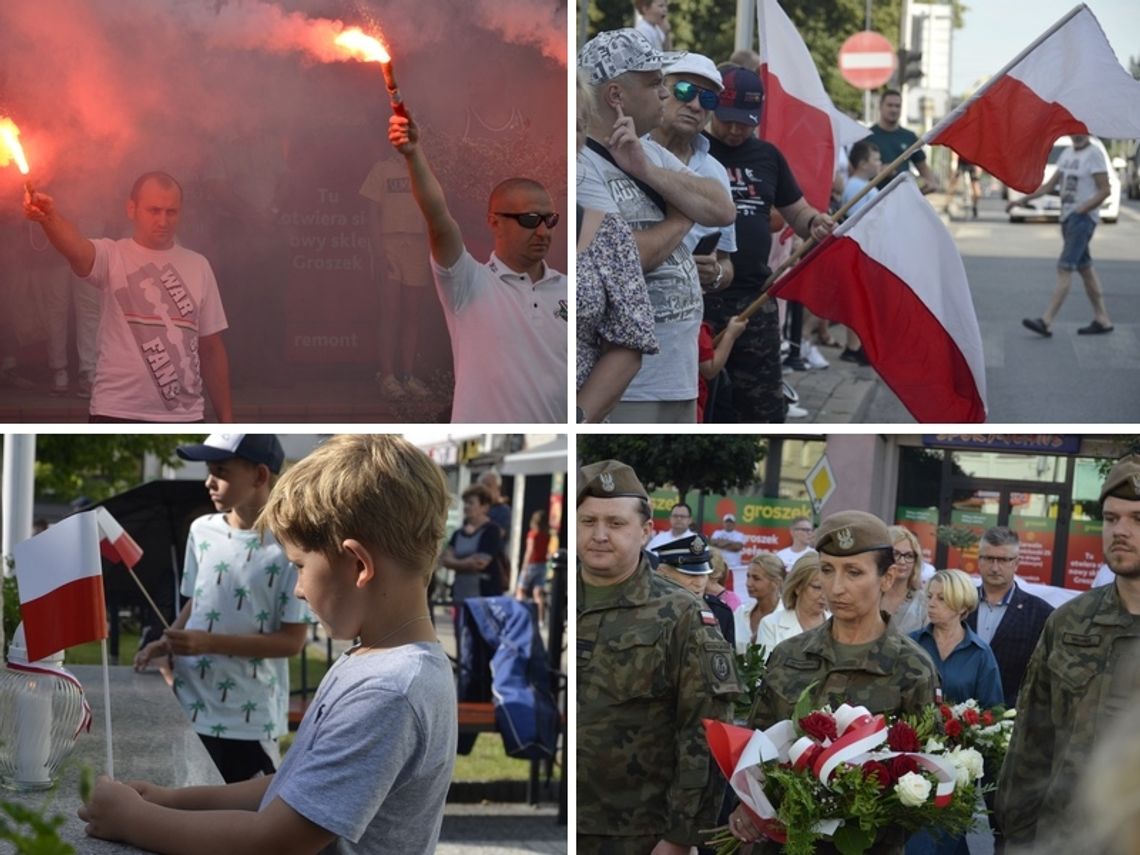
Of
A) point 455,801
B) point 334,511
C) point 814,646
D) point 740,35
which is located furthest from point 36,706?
point 455,801

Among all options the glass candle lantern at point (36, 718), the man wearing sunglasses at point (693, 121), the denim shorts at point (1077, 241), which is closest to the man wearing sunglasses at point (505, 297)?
the man wearing sunglasses at point (693, 121)

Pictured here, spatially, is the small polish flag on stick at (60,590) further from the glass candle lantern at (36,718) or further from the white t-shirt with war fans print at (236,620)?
the white t-shirt with war fans print at (236,620)

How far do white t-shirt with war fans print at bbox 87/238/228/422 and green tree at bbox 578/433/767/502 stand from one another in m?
1.33

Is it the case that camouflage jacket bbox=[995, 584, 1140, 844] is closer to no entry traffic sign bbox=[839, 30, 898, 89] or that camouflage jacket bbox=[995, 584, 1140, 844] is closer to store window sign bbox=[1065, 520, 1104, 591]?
store window sign bbox=[1065, 520, 1104, 591]

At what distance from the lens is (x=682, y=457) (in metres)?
4.46

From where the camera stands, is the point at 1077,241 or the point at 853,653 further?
the point at 1077,241

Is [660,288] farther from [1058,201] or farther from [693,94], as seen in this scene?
[1058,201]

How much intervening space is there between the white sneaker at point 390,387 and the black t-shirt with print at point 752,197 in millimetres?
1191

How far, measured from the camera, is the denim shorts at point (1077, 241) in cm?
832

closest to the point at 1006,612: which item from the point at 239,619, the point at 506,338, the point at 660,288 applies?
the point at 660,288

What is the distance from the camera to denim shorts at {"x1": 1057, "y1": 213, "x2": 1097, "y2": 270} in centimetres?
832

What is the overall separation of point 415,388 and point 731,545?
1.16m

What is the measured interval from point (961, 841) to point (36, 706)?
8.70ft

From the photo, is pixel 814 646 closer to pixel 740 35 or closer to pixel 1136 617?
pixel 1136 617
